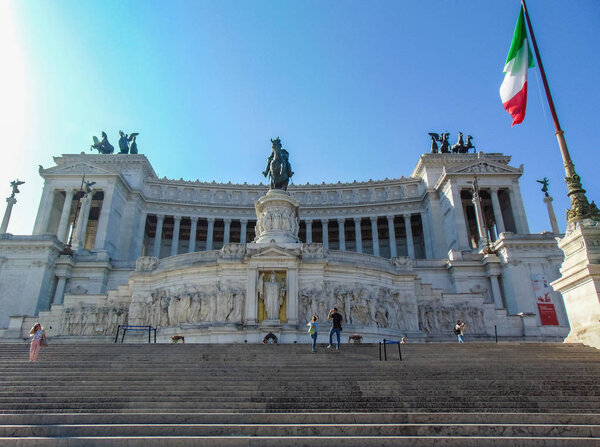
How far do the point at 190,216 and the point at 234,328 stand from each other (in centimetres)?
4046

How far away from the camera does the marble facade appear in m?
25.4

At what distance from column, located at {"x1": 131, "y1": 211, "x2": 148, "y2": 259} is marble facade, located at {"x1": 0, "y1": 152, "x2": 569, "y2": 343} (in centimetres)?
31

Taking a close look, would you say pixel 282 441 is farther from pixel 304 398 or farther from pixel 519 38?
pixel 519 38

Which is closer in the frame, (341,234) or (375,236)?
(375,236)

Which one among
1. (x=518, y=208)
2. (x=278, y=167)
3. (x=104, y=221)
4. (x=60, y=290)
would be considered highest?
(x=518, y=208)

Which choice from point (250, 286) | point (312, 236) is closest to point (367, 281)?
point (250, 286)

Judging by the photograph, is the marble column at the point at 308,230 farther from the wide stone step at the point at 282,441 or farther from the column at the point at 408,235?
the wide stone step at the point at 282,441

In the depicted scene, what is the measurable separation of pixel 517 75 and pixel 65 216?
166 feet

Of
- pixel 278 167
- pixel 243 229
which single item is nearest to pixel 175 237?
pixel 243 229

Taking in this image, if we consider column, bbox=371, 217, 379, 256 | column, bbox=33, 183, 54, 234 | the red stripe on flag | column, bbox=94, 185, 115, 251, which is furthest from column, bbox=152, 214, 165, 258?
the red stripe on flag

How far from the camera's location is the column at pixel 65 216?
2047 inches

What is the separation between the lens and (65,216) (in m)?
53.1

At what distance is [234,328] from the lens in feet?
78.6

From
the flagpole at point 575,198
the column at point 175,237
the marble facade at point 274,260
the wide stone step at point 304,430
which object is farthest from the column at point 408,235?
the wide stone step at point 304,430
